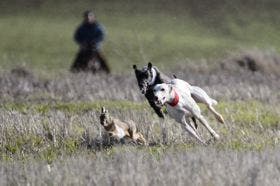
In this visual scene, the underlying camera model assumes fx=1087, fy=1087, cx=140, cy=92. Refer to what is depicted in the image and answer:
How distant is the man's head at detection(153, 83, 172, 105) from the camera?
1081 cm

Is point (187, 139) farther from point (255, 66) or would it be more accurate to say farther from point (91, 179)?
point (255, 66)

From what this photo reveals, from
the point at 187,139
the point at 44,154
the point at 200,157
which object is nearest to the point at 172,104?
the point at 187,139

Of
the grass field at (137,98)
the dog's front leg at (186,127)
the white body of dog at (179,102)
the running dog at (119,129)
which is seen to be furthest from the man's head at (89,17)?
the dog's front leg at (186,127)

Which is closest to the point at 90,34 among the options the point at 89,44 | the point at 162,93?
the point at 89,44

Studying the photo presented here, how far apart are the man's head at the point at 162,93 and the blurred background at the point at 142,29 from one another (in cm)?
2451

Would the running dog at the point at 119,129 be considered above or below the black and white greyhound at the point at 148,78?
below

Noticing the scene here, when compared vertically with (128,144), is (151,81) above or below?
above

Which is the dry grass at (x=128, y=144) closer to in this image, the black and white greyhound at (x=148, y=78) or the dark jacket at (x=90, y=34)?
the black and white greyhound at (x=148, y=78)

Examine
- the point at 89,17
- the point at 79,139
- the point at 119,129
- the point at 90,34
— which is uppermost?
the point at 119,129

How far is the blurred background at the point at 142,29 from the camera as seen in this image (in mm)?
39469

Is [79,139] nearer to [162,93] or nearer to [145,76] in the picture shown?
[162,93]

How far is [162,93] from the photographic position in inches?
428

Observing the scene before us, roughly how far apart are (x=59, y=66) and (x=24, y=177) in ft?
93.9

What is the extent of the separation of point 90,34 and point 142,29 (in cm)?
1858
